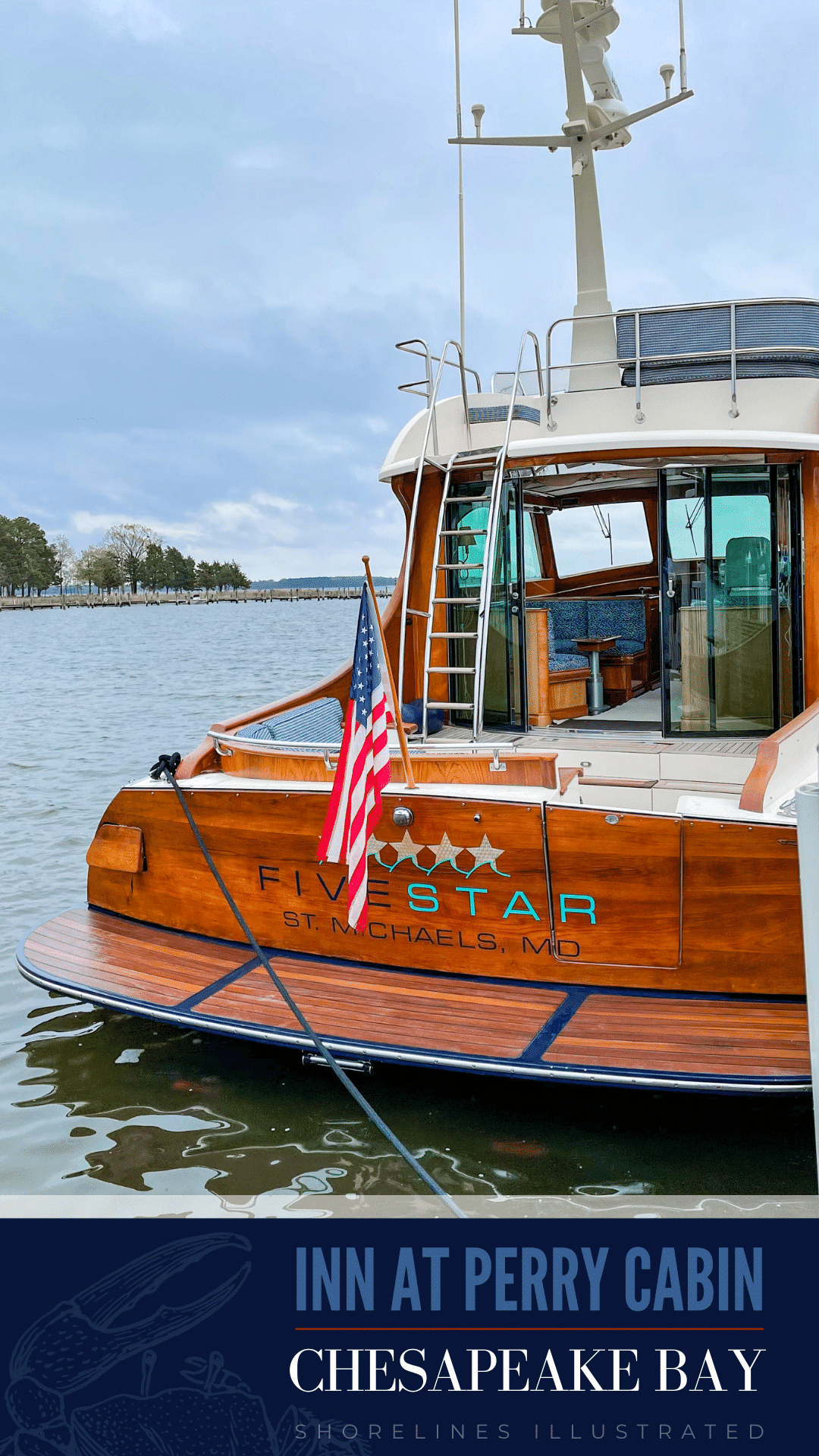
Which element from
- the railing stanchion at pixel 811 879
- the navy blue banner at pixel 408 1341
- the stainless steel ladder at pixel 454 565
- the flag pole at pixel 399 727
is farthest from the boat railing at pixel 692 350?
the navy blue banner at pixel 408 1341

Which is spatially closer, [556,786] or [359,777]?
[359,777]

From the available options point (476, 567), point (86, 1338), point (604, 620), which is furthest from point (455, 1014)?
point (604, 620)

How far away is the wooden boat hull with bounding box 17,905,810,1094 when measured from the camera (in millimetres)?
4762

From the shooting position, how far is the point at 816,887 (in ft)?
10.1

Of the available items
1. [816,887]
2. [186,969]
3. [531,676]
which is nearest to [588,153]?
[531,676]

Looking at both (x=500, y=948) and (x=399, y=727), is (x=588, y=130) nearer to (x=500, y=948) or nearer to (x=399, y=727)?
(x=399, y=727)

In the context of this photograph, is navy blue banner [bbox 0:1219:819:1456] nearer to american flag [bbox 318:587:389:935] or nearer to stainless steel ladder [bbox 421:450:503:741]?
american flag [bbox 318:587:389:935]

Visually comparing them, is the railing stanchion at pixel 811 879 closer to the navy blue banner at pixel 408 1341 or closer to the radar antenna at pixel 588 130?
the navy blue banner at pixel 408 1341

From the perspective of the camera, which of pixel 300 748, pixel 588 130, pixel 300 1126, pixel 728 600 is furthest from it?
pixel 588 130

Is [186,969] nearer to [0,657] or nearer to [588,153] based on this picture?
[588,153]

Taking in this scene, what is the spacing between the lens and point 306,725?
7938 mm

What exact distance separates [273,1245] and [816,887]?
194 centimetres

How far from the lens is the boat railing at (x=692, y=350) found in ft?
23.6

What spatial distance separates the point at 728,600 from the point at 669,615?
397 mm
